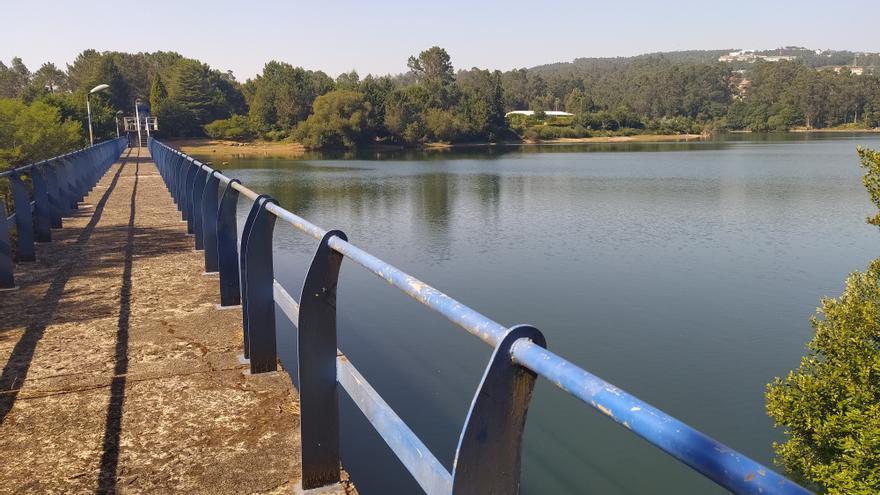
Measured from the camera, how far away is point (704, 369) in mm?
12219

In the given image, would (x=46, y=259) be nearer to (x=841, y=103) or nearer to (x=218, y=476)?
(x=218, y=476)

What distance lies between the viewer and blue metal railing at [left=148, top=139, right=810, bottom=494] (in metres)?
1.01

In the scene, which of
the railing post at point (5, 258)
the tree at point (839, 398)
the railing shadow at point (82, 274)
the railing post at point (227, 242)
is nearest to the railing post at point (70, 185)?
the railing shadow at point (82, 274)

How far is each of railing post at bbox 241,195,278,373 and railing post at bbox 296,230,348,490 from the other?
3.38ft

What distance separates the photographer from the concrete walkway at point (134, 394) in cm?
275

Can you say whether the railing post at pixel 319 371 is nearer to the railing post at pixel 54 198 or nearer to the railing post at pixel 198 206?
the railing post at pixel 198 206

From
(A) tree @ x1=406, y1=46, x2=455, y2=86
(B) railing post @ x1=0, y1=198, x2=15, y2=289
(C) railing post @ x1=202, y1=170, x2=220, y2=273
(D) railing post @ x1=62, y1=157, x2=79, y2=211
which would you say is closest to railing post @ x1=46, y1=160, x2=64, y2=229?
(D) railing post @ x1=62, y1=157, x2=79, y2=211

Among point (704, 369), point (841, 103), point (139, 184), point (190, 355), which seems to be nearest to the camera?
Result: point (190, 355)

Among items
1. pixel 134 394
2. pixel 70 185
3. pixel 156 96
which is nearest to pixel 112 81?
pixel 156 96

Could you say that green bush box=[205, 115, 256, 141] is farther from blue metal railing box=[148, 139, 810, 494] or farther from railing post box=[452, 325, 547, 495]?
railing post box=[452, 325, 547, 495]

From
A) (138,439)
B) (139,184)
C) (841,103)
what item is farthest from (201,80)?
(841,103)

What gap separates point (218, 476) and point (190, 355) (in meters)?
1.50

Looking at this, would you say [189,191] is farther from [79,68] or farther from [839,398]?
[79,68]

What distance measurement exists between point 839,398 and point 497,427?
8666 mm
